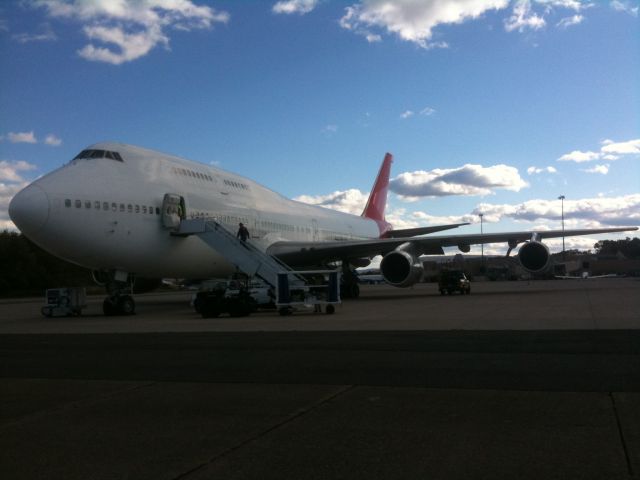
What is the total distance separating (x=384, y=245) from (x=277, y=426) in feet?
65.6

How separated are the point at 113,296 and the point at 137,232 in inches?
93.1

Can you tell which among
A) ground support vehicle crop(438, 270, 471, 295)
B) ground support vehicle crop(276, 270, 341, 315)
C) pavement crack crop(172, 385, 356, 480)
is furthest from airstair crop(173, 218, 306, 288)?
ground support vehicle crop(438, 270, 471, 295)

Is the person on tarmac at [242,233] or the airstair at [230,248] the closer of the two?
the airstair at [230,248]

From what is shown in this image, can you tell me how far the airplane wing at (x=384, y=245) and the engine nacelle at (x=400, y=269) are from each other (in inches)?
51.0

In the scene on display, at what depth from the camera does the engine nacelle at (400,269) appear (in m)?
22.7

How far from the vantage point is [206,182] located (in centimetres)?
2170

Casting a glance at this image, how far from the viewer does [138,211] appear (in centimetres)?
1791

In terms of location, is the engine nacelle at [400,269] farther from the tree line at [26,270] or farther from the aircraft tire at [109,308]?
the tree line at [26,270]

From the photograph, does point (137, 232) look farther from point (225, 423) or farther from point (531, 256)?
point (531, 256)

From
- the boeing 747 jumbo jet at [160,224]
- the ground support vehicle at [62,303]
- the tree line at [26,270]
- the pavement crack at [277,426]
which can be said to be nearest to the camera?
the pavement crack at [277,426]

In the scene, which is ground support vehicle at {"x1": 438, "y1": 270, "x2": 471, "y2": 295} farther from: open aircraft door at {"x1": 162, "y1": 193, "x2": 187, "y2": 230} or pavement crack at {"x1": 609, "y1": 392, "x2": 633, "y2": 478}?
pavement crack at {"x1": 609, "y1": 392, "x2": 633, "y2": 478}

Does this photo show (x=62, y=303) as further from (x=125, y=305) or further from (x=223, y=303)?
(x=223, y=303)

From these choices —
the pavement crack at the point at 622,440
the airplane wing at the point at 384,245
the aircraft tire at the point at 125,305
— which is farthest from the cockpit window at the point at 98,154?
the pavement crack at the point at 622,440

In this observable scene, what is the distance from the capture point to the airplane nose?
614 inches
